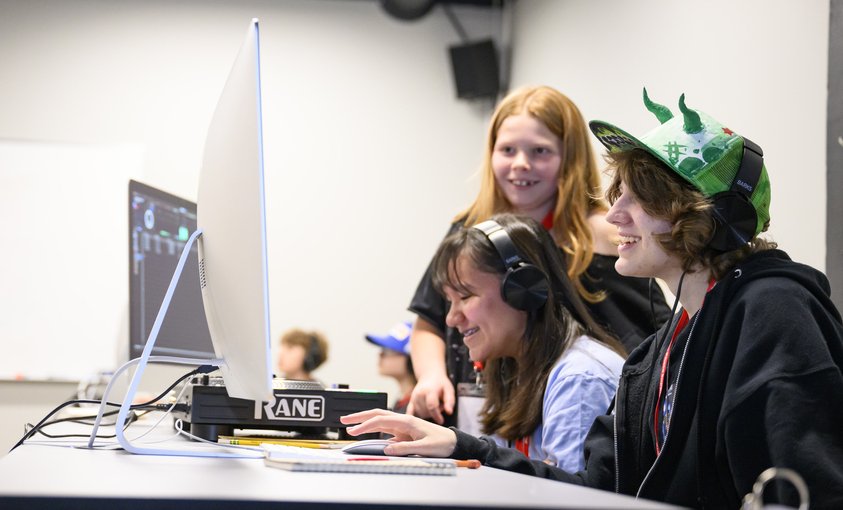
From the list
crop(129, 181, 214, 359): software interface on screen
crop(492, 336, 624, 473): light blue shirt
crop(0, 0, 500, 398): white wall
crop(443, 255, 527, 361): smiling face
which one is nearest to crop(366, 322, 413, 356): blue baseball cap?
crop(0, 0, 500, 398): white wall

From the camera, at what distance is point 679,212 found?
106 cm

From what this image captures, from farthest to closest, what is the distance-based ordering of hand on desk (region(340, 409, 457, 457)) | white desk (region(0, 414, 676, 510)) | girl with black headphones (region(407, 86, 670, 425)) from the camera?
1. girl with black headphones (region(407, 86, 670, 425))
2. hand on desk (region(340, 409, 457, 457))
3. white desk (region(0, 414, 676, 510))

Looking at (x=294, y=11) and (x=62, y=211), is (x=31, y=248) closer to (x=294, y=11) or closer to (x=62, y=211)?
(x=62, y=211)

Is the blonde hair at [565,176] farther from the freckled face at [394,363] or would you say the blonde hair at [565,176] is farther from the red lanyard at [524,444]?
the freckled face at [394,363]

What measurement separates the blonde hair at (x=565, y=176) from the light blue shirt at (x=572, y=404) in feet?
1.36

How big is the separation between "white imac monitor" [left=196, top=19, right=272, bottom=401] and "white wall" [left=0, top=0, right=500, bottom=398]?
8.87 ft

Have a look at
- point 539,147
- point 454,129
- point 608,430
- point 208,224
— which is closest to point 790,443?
point 608,430

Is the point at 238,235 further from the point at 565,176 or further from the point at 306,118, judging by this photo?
the point at 306,118

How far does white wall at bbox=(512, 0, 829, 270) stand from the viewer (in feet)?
5.12

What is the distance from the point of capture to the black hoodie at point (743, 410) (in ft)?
2.70

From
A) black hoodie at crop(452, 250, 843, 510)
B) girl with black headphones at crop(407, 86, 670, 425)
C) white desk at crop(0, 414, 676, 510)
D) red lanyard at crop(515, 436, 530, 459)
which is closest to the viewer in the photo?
white desk at crop(0, 414, 676, 510)

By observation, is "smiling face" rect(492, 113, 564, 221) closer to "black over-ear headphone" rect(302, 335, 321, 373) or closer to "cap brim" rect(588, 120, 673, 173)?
"cap brim" rect(588, 120, 673, 173)

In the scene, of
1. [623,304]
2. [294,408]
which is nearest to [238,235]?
[294,408]

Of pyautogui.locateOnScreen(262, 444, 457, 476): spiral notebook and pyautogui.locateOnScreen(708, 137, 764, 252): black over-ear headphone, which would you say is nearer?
pyautogui.locateOnScreen(262, 444, 457, 476): spiral notebook
